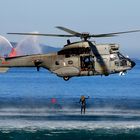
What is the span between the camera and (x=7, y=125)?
65.8m

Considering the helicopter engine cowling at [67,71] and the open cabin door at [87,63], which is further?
the helicopter engine cowling at [67,71]

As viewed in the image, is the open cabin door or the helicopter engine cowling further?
the helicopter engine cowling

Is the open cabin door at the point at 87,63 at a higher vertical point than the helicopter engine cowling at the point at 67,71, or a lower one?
higher

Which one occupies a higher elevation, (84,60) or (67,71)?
(84,60)

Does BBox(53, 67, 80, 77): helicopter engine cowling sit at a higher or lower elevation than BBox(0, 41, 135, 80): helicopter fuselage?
lower

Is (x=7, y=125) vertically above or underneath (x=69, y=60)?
underneath

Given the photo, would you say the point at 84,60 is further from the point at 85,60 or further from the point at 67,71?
the point at 67,71

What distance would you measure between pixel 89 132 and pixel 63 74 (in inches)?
414

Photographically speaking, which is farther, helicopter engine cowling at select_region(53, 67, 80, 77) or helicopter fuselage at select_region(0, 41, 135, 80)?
helicopter engine cowling at select_region(53, 67, 80, 77)

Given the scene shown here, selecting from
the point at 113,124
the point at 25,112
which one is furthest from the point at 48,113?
the point at 113,124

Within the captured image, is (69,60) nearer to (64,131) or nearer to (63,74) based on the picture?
(63,74)

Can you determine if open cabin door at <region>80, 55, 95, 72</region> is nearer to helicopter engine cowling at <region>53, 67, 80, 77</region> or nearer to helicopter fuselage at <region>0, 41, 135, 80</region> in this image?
helicopter fuselage at <region>0, 41, 135, 80</region>

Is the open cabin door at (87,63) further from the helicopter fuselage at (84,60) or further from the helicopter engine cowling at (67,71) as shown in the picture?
the helicopter engine cowling at (67,71)

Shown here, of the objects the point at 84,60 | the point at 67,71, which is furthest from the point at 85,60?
the point at 67,71
